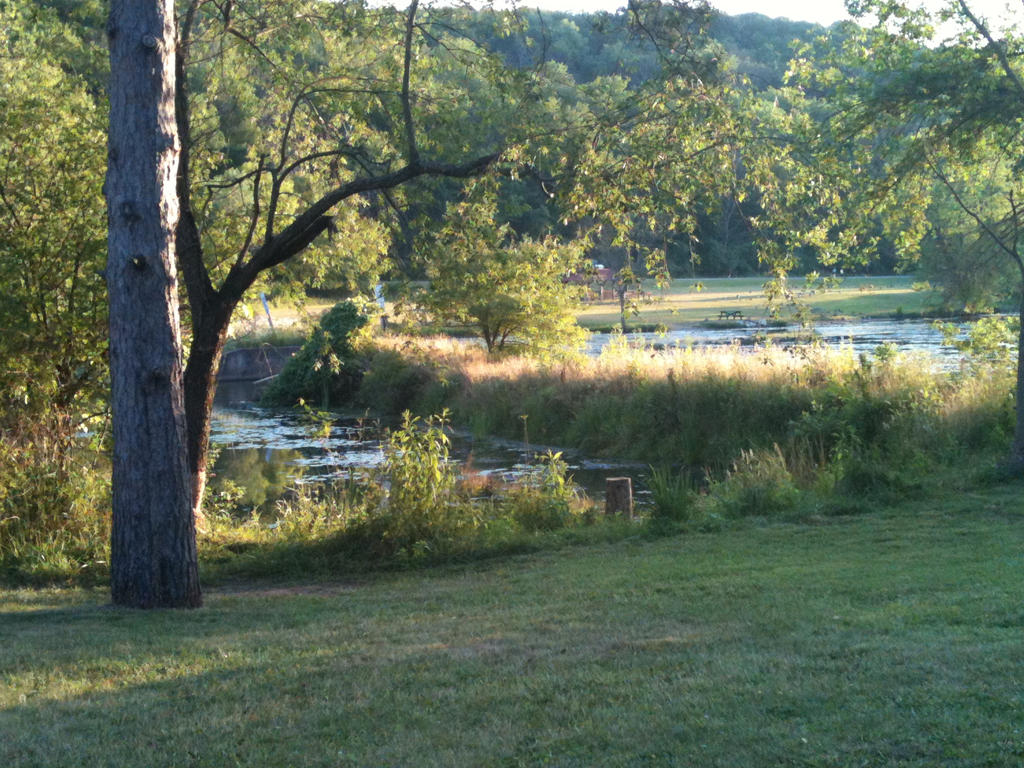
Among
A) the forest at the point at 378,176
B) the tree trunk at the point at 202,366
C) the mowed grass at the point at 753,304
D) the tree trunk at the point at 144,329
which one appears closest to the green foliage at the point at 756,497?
the forest at the point at 378,176

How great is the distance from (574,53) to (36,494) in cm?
1067

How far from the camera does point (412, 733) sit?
4.97m

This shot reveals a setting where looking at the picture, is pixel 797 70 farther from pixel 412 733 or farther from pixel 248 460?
pixel 248 460

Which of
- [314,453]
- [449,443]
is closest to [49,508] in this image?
[449,443]

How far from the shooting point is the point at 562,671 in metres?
5.99

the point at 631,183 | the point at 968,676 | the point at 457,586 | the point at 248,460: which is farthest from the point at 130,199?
the point at 248,460

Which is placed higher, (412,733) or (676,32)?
(676,32)

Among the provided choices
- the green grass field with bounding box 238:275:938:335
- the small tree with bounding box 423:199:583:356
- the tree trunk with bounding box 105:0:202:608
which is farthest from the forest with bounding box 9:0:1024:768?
the green grass field with bounding box 238:275:938:335

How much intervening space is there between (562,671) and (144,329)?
5.12 metres

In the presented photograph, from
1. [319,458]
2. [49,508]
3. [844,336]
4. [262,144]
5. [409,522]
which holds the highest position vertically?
[262,144]

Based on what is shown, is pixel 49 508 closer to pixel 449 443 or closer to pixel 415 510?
pixel 415 510

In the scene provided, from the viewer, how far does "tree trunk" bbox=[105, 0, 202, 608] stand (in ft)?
30.0

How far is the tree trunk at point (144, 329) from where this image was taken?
914cm

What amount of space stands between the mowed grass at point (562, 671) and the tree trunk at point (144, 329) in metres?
0.49
